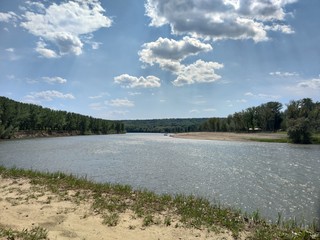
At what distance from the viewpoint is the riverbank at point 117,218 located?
9.91 m

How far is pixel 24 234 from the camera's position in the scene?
905 centimetres

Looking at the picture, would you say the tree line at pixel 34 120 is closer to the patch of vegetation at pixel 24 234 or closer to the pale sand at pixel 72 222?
the pale sand at pixel 72 222

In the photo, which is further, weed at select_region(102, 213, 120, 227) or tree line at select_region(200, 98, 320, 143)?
tree line at select_region(200, 98, 320, 143)

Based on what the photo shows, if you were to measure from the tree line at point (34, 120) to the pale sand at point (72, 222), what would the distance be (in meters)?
93.6

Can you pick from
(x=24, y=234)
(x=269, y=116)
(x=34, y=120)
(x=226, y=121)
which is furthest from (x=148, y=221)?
(x=226, y=121)

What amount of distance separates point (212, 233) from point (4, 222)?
6834 millimetres

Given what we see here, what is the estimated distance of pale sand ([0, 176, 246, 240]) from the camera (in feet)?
32.3

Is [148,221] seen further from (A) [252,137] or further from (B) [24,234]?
(A) [252,137]

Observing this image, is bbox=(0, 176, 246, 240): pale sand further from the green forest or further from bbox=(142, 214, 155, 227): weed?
the green forest

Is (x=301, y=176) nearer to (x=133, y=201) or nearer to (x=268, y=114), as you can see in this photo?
(x=133, y=201)

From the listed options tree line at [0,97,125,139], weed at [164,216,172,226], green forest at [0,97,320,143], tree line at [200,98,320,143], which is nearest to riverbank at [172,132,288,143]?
green forest at [0,97,320,143]

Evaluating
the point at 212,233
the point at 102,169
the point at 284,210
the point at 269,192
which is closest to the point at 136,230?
the point at 212,233

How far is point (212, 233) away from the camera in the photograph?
10258 mm

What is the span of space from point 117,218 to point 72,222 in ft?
5.10
